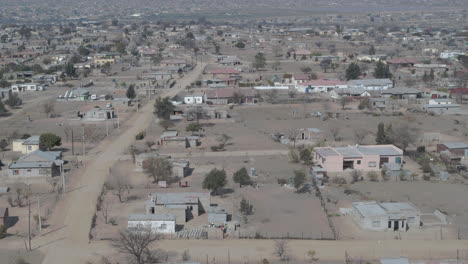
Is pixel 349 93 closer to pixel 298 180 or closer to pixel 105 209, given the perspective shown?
pixel 298 180

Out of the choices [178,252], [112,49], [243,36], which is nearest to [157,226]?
[178,252]

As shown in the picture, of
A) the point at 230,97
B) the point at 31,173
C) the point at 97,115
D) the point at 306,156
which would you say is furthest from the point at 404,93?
the point at 31,173

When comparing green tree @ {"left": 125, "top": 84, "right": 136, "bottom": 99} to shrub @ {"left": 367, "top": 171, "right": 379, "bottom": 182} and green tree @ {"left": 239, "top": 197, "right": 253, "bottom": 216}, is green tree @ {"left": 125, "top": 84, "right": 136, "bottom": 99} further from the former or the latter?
green tree @ {"left": 239, "top": 197, "right": 253, "bottom": 216}

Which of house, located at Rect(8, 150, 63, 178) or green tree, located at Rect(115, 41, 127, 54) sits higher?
green tree, located at Rect(115, 41, 127, 54)

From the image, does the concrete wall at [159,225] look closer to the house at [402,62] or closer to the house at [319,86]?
the house at [319,86]

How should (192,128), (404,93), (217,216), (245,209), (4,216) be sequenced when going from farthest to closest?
(404,93)
(192,128)
(245,209)
(217,216)
(4,216)

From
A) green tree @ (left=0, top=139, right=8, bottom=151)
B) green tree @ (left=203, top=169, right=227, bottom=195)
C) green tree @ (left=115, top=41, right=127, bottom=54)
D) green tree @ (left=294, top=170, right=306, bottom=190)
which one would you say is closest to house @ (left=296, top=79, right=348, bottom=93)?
green tree @ (left=0, top=139, right=8, bottom=151)
